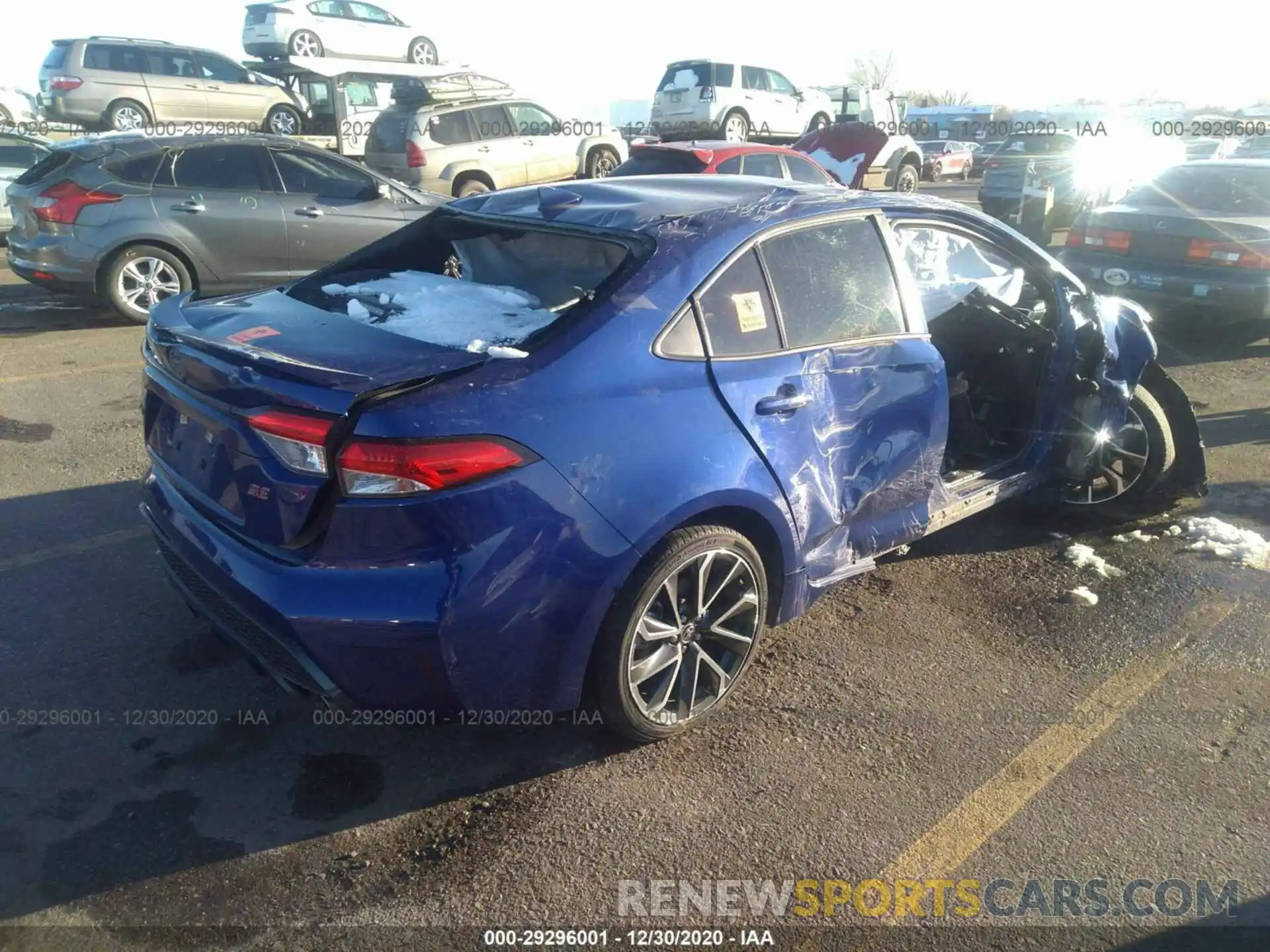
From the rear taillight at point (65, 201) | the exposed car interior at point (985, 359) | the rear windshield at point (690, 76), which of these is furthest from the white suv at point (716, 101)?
the exposed car interior at point (985, 359)

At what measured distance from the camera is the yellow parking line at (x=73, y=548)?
4.21 m

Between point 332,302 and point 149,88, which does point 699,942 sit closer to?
point 332,302

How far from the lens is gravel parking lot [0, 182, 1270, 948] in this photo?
2623 millimetres

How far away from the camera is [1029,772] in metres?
3.13

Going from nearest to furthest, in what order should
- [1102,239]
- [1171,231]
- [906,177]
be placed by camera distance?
[1171,231]
[1102,239]
[906,177]

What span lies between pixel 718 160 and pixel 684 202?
7.59 m

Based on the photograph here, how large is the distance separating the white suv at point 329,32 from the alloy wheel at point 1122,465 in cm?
1902

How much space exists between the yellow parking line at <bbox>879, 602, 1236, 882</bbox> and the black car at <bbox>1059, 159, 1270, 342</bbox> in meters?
5.00

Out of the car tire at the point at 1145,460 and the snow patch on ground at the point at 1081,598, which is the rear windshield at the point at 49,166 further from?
the snow patch on ground at the point at 1081,598

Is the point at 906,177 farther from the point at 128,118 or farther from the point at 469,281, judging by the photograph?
the point at 469,281

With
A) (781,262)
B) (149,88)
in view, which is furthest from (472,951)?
(149,88)

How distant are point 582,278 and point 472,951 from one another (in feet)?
6.68

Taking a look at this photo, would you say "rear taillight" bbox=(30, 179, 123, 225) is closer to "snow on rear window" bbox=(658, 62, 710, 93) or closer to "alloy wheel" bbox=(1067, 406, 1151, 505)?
"alloy wheel" bbox=(1067, 406, 1151, 505)

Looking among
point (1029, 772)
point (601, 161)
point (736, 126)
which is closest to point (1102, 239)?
point (1029, 772)
